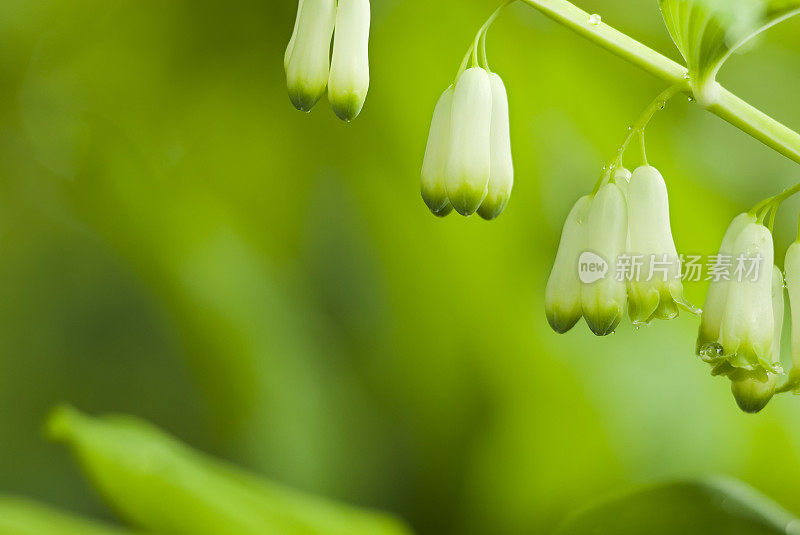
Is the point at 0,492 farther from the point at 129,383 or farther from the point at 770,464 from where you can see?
the point at 770,464

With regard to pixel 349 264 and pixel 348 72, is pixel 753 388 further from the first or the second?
pixel 349 264

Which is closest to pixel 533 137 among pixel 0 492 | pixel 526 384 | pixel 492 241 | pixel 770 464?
pixel 492 241

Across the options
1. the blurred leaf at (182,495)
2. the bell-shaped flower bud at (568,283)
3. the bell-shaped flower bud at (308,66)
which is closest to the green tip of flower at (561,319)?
the bell-shaped flower bud at (568,283)

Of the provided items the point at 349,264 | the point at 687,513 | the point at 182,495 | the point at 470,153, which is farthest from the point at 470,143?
the point at 349,264

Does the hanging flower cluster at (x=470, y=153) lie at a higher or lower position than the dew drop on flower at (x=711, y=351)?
higher

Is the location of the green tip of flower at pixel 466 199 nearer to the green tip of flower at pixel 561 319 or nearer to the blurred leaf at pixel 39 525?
the green tip of flower at pixel 561 319

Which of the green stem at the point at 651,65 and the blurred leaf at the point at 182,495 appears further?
the blurred leaf at the point at 182,495

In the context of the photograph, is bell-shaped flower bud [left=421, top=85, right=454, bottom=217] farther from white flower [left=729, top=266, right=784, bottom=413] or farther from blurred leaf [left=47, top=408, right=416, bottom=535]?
blurred leaf [left=47, top=408, right=416, bottom=535]

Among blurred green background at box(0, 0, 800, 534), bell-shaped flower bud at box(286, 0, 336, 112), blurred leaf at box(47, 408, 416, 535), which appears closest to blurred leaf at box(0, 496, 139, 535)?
blurred leaf at box(47, 408, 416, 535)
